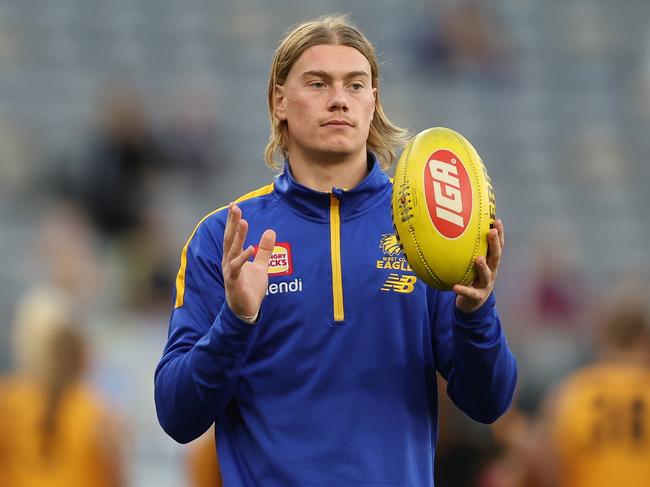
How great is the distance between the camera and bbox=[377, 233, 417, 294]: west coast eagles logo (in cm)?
366

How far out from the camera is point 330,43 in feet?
12.5

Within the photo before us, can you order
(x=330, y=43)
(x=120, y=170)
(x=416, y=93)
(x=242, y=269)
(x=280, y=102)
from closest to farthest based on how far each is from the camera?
(x=242, y=269), (x=330, y=43), (x=280, y=102), (x=120, y=170), (x=416, y=93)

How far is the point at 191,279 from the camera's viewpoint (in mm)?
3768

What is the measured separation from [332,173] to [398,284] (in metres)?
0.36

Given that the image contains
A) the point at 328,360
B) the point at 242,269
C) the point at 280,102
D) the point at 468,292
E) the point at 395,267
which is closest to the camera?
the point at 468,292

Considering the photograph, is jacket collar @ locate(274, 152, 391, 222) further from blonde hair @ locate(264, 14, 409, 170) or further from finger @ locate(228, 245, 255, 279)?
finger @ locate(228, 245, 255, 279)

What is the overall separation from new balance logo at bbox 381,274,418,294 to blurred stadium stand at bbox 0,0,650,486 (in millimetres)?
8729

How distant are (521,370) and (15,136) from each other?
243 inches

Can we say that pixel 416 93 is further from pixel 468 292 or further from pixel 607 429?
pixel 468 292

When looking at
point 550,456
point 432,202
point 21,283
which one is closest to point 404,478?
point 432,202

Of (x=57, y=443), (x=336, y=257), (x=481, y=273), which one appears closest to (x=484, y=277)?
(x=481, y=273)

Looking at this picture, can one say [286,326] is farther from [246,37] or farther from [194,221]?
[246,37]

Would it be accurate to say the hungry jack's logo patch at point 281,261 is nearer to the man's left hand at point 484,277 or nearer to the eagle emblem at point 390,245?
the eagle emblem at point 390,245

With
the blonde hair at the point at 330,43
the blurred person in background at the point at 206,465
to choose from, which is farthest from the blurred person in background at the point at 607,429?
the blonde hair at the point at 330,43
